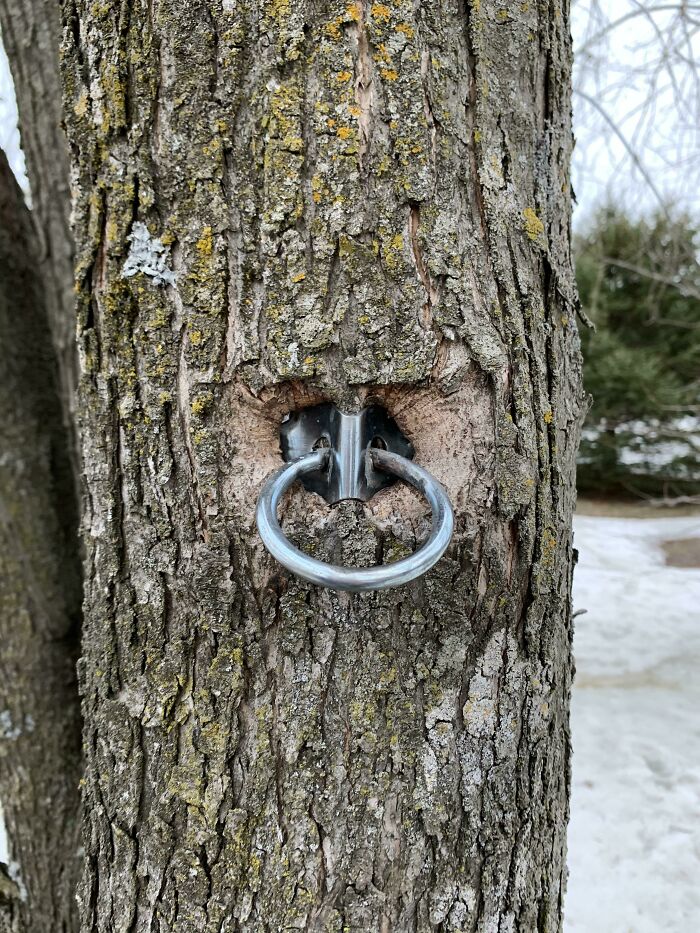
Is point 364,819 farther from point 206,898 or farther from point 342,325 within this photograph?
point 342,325

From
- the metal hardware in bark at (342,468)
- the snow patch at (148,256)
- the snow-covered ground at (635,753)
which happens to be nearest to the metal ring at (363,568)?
the metal hardware in bark at (342,468)

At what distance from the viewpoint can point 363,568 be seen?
78 centimetres

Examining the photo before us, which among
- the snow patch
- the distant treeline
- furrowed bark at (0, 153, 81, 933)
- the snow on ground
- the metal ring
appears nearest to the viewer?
the metal ring

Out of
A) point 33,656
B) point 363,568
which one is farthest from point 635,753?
point 363,568

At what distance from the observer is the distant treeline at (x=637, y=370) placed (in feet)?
26.1

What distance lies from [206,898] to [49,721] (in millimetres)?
693

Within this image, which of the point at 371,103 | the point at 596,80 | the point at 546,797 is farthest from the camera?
the point at 596,80

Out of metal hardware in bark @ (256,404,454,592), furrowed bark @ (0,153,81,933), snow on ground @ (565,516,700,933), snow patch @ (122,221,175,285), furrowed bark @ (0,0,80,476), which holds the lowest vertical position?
snow on ground @ (565,516,700,933)

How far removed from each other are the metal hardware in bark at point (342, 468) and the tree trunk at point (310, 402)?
0.9 inches

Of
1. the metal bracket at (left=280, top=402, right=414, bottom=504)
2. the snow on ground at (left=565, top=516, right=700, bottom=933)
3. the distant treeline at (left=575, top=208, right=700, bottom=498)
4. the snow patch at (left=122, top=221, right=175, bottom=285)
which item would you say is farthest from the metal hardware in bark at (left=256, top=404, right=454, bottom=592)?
the distant treeline at (left=575, top=208, right=700, bottom=498)

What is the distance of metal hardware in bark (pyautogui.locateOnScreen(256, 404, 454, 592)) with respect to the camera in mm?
760

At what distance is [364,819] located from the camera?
0.89 meters

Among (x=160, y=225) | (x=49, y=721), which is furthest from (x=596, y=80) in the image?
(x=49, y=721)

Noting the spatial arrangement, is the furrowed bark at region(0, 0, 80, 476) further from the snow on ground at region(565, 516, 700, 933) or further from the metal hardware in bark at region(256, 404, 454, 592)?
the snow on ground at region(565, 516, 700, 933)
